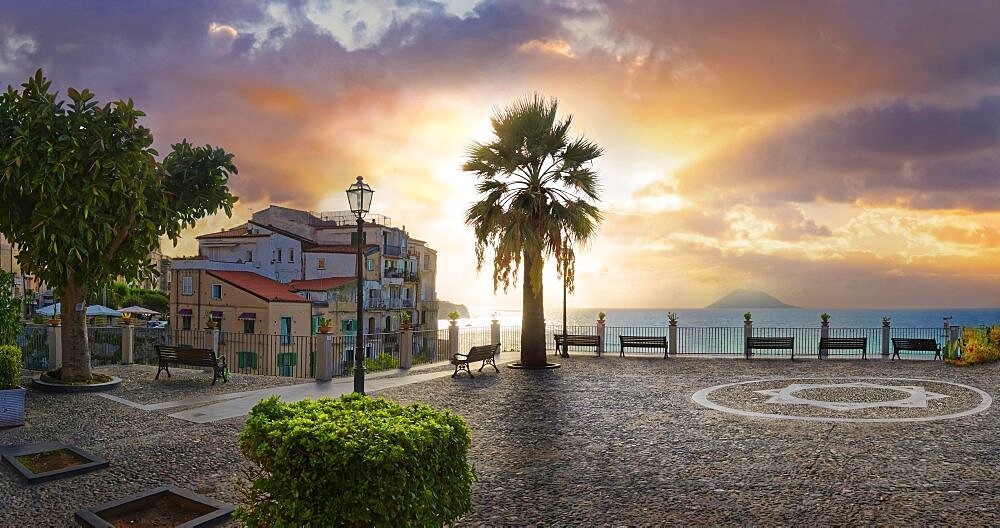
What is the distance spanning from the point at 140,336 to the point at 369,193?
129 feet

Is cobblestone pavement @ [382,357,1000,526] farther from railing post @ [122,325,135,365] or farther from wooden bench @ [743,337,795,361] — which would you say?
railing post @ [122,325,135,365]

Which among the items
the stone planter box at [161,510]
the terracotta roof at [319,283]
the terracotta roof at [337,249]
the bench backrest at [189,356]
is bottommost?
the stone planter box at [161,510]

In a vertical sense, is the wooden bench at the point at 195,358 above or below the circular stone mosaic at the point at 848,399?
above

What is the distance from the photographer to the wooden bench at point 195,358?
1709 centimetres

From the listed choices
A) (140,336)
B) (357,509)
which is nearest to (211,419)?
(357,509)

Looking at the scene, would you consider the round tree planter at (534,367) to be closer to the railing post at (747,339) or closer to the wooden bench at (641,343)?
the wooden bench at (641,343)

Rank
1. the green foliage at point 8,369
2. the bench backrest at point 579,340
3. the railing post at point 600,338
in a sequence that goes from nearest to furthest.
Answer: the green foliage at point 8,369 → the bench backrest at point 579,340 → the railing post at point 600,338

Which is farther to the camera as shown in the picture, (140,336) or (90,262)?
(140,336)

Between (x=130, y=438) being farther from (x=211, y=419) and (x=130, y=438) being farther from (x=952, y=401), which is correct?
(x=952, y=401)

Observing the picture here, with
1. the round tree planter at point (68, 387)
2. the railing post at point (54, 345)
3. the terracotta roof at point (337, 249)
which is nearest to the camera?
the round tree planter at point (68, 387)

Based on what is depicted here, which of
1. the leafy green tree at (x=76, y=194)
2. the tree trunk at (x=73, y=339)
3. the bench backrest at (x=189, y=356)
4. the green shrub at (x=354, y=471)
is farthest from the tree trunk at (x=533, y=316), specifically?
the green shrub at (x=354, y=471)

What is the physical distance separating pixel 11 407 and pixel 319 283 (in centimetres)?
4277

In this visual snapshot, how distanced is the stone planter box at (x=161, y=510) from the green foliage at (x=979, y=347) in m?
25.5

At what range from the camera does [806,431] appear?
11.5m
